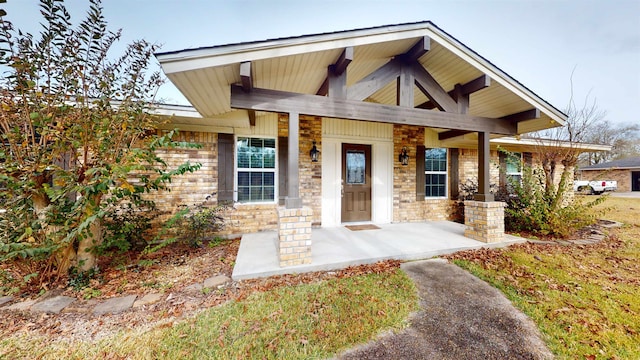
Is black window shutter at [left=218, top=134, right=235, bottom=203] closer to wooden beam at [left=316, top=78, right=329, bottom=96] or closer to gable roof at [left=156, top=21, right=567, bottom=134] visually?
gable roof at [left=156, top=21, right=567, bottom=134]

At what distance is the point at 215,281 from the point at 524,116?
242 inches

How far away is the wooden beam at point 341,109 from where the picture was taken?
310 cm

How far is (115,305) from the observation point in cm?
241

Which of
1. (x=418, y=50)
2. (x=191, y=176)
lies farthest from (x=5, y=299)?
(x=418, y=50)

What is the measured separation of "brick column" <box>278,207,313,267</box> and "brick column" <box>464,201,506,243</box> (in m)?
3.51

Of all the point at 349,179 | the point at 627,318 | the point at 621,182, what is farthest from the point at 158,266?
the point at 621,182

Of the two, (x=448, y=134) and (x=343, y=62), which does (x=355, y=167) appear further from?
(x=343, y=62)

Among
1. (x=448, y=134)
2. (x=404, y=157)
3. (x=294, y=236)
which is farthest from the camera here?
(x=448, y=134)

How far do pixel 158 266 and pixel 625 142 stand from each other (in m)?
41.4

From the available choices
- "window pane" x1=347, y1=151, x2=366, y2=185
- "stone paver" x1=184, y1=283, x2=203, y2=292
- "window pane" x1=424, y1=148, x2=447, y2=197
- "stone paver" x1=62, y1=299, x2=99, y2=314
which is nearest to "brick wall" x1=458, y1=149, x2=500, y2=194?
"window pane" x1=424, y1=148, x2=447, y2=197

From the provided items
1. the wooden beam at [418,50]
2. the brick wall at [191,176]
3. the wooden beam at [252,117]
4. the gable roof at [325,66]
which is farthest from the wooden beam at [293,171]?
the brick wall at [191,176]

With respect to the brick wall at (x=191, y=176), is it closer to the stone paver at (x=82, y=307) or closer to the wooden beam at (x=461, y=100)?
the stone paver at (x=82, y=307)

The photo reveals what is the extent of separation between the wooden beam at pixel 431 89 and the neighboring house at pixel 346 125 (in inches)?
Result: 0.9

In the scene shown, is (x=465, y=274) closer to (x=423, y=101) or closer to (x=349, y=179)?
(x=349, y=179)
